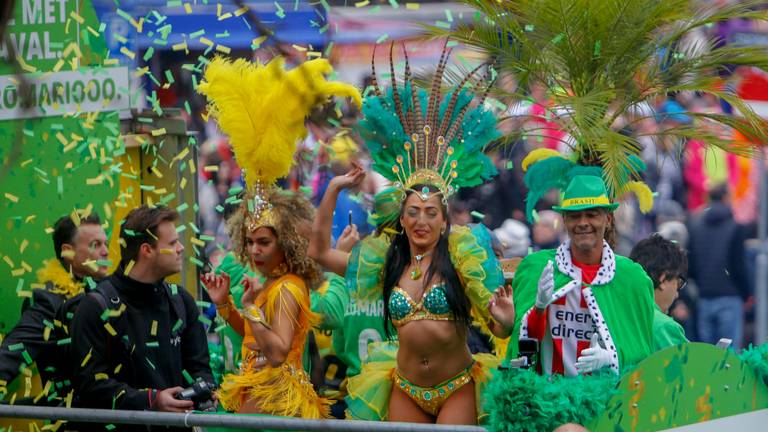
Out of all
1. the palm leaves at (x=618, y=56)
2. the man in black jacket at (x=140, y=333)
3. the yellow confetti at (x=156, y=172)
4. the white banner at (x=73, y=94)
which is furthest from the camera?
the yellow confetti at (x=156, y=172)

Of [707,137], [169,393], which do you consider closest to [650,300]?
[707,137]

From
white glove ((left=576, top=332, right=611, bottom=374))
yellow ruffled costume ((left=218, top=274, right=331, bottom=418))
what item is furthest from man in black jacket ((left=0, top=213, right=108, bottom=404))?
white glove ((left=576, top=332, right=611, bottom=374))

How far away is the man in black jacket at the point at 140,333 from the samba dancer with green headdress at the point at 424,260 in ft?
2.64

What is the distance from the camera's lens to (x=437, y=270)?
5.73 meters

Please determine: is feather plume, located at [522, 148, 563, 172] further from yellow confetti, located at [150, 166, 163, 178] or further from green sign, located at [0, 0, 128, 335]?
green sign, located at [0, 0, 128, 335]

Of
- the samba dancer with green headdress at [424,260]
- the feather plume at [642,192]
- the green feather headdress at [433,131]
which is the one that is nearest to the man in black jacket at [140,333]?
the samba dancer with green headdress at [424,260]

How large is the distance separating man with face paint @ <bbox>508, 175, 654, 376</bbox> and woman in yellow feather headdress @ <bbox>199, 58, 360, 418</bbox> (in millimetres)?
1229

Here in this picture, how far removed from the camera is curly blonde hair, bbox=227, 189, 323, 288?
643 cm

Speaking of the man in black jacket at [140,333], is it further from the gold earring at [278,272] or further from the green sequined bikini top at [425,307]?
the green sequined bikini top at [425,307]

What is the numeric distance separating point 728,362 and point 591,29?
67.4 inches

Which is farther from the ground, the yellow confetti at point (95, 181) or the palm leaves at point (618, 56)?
the palm leaves at point (618, 56)

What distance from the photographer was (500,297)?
5.40 meters

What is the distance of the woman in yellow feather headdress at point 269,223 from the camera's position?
6219mm

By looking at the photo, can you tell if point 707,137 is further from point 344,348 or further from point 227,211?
point 227,211
